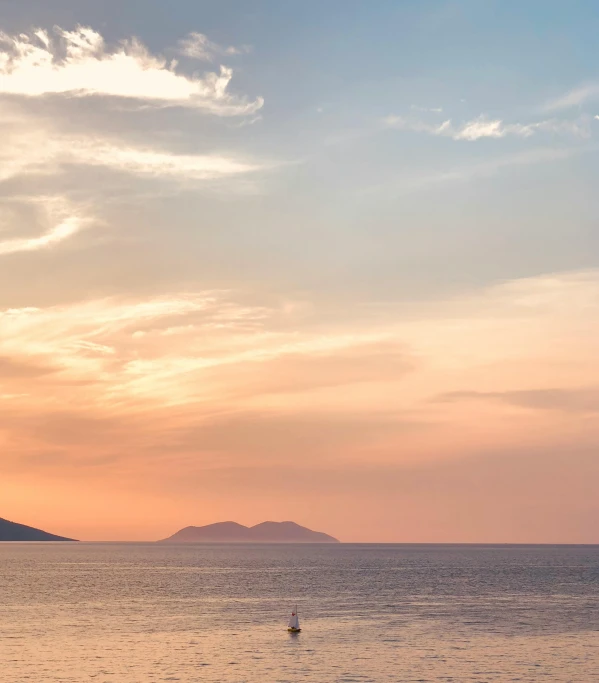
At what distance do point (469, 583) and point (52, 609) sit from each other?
82.6 metres

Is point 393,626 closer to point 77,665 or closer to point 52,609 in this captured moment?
point 77,665

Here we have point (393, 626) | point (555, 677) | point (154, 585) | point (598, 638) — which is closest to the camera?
point (555, 677)

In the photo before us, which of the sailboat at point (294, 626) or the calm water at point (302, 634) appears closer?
the calm water at point (302, 634)

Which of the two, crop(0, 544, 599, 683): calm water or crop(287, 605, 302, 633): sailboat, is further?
crop(287, 605, 302, 633): sailboat

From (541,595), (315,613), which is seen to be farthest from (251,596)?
(541,595)

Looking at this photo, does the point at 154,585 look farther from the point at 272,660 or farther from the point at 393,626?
the point at 272,660

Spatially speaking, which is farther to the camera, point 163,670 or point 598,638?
point 598,638

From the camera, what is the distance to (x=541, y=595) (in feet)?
437

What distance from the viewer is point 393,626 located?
8994cm

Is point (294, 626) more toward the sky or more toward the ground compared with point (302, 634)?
more toward the sky

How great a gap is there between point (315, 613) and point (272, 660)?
34.5m

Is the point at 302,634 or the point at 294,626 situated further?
the point at 294,626

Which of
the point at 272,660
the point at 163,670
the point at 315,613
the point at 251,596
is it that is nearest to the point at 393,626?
the point at 315,613

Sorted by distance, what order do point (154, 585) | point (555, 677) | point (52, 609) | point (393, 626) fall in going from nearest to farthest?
point (555, 677), point (393, 626), point (52, 609), point (154, 585)
